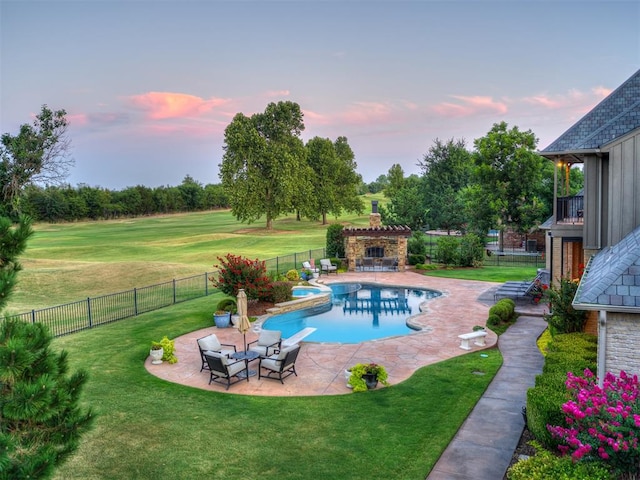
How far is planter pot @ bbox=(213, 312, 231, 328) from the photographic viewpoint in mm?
16516

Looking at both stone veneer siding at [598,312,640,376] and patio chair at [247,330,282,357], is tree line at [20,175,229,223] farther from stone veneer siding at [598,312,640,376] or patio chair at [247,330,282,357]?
stone veneer siding at [598,312,640,376]

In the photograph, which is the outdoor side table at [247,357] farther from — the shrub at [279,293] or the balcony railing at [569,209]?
the balcony railing at [569,209]

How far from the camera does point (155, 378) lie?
1136 cm

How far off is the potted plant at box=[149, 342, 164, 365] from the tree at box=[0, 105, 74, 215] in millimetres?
16039

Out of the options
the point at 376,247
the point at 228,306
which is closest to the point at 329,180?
the point at 376,247

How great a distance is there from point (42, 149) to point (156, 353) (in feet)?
61.7

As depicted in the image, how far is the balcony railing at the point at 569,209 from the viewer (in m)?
A: 14.3

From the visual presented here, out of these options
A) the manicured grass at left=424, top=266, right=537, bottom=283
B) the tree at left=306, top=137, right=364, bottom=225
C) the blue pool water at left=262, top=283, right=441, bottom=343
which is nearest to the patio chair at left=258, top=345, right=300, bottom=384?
the blue pool water at left=262, top=283, right=441, bottom=343

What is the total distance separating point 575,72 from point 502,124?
11.6 metres

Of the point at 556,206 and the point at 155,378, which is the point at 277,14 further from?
the point at 155,378

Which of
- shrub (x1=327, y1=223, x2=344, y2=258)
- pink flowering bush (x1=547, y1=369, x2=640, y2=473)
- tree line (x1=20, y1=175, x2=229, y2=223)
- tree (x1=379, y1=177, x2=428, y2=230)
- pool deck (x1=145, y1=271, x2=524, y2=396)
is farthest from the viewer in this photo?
tree line (x1=20, y1=175, x2=229, y2=223)

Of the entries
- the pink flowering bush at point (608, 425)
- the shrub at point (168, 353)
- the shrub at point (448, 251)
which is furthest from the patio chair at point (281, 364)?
the shrub at point (448, 251)

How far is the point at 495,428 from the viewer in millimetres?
8391

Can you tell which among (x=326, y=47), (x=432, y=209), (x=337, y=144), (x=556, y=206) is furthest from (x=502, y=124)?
(x=337, y=144)
